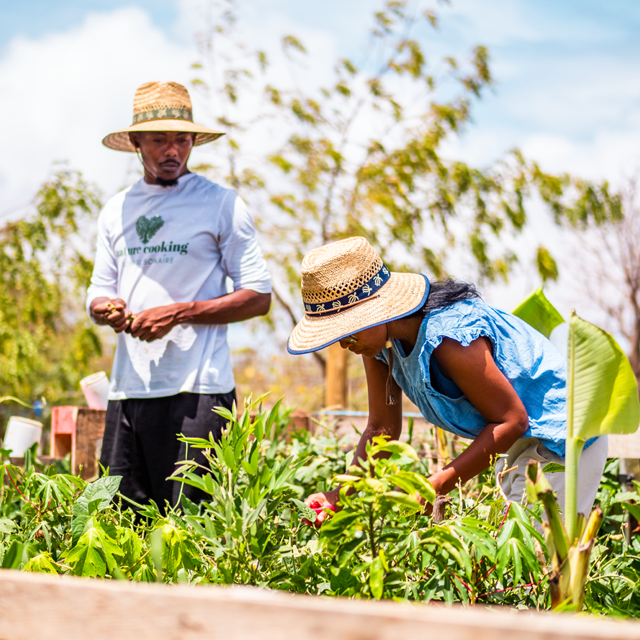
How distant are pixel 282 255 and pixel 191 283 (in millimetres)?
4620

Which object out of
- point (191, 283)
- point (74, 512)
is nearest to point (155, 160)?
point (191, 283)

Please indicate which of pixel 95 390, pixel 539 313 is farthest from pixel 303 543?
pixel 95 390

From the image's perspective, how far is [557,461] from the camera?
6.00ft

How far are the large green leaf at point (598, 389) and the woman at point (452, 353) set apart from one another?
1.18 feet

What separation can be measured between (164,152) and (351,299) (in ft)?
3.92

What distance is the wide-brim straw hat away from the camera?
1666 mm

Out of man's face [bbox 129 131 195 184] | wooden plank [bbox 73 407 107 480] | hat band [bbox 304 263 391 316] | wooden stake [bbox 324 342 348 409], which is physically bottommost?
wooden plank [bbox 73 407 107 480]

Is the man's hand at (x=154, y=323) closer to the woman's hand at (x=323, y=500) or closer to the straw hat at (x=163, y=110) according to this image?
the straw hat at (x=163, y=110)

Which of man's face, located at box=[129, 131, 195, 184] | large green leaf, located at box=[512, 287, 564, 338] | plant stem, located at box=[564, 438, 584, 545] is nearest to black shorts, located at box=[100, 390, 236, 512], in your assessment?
man's face, located at box=[129, 131, 195, 184]

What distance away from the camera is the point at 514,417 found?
165 centimetres

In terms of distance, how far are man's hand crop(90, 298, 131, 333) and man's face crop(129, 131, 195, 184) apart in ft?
1.64

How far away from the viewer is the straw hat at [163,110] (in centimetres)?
249

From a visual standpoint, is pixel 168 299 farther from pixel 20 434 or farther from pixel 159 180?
pixel 20 434

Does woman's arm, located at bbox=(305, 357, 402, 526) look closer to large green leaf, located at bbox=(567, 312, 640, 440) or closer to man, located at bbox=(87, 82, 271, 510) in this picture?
man, located at bbox=(87, 82, 271, 510)
